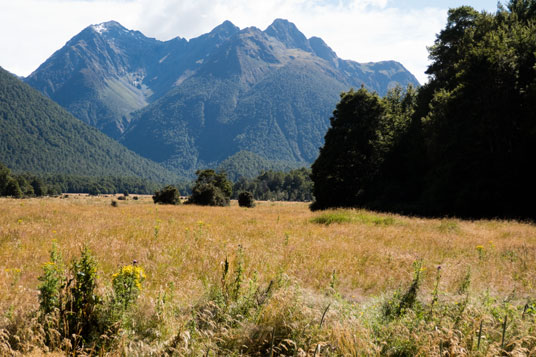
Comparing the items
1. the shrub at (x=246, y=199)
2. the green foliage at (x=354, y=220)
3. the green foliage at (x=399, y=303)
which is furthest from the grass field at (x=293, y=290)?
the shrub at (x=246, y=199)

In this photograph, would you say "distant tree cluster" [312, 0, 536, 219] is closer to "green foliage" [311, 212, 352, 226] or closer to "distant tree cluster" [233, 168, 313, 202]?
"green foliage" [311, 212, 352, 226]

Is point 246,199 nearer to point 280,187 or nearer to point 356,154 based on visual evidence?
point 356,154

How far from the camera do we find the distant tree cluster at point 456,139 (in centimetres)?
2070

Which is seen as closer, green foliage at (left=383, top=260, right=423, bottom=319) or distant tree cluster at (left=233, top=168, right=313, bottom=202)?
green foliage at (left=383, top=260, right=423, bottom=319)

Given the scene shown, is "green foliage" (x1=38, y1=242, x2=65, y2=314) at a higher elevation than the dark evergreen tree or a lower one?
lower

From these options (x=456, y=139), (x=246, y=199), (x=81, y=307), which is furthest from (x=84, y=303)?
(x=246, y=199)

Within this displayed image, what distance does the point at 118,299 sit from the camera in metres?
3.50

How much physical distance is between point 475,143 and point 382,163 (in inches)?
411

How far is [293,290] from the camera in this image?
415cm

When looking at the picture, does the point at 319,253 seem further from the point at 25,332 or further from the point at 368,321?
the point at 25,332

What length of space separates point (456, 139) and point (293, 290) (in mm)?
23991

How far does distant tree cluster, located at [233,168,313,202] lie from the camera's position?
136375mm

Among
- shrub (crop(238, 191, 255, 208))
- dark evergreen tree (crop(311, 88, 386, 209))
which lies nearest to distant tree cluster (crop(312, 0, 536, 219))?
dark evergreen tree (crop(311, 88, 386, 209))

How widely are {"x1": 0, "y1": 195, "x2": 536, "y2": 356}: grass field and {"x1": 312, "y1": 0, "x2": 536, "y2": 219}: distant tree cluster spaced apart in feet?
37.7
